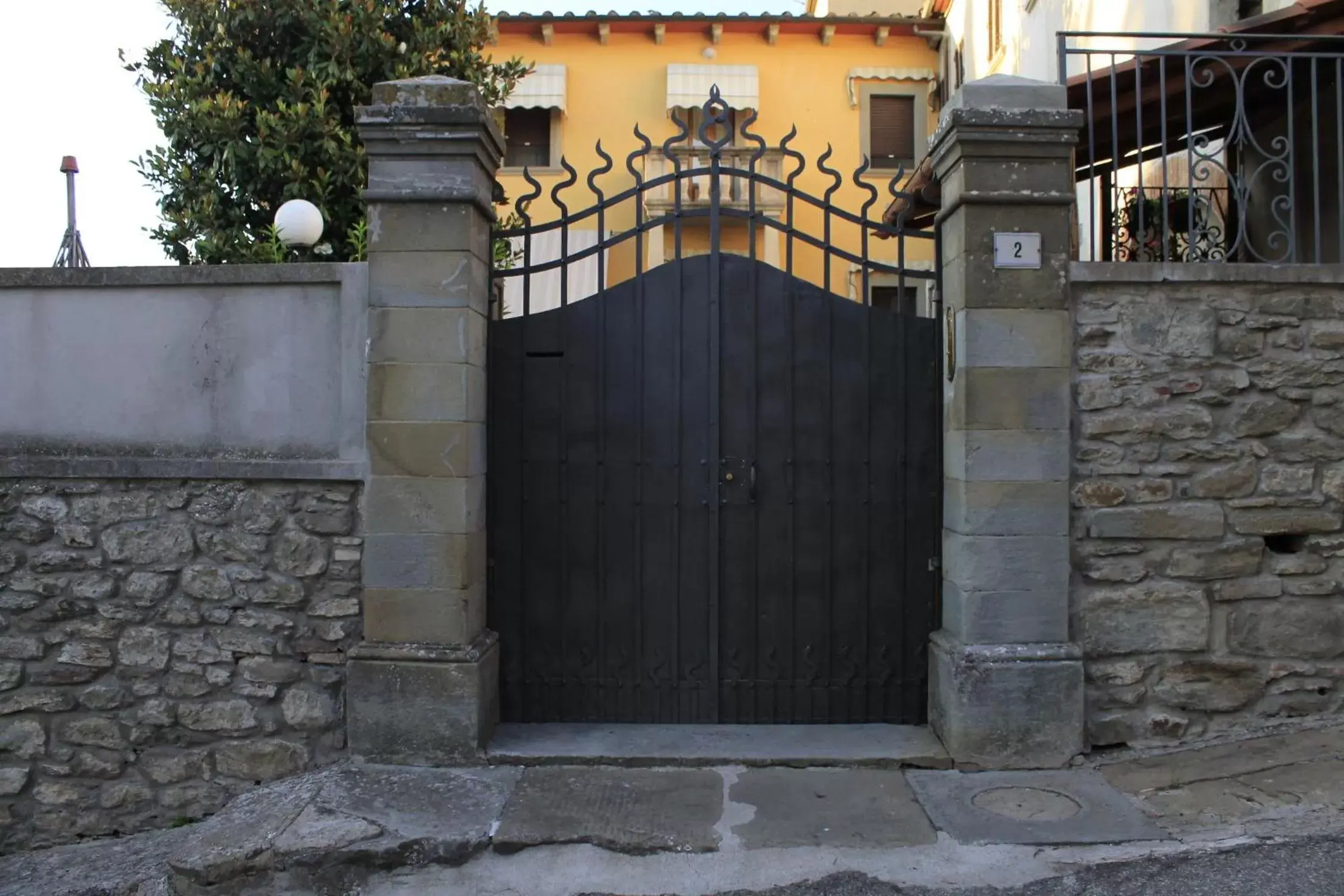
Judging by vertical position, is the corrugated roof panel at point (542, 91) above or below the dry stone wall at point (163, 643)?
above

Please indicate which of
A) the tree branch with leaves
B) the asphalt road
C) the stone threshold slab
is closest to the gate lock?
the stone threshold slab

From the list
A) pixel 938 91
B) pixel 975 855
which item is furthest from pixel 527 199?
pixel 938 91

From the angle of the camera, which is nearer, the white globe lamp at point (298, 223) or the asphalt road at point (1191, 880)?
the asphalt road at point (1191, 880)

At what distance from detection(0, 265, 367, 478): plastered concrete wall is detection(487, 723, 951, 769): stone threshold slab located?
140 cm

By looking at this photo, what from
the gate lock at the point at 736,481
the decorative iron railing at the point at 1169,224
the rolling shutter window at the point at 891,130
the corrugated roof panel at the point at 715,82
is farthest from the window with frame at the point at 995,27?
the gate lock at the point at 736,481

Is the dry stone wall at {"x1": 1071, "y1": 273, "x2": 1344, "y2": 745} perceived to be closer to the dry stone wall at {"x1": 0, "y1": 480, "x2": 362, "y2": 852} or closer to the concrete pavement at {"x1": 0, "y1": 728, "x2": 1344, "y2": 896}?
the concrete pavement at {"x1": 0, "y1": 728, "x2": 1344, "y2": 896}

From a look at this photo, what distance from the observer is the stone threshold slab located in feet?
14.2

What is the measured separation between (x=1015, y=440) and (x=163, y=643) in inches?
149

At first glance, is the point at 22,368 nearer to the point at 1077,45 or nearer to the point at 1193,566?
the point at 1193,566

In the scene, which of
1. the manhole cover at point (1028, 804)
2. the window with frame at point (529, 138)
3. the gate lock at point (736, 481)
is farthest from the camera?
the window with frame at point (529, 138)

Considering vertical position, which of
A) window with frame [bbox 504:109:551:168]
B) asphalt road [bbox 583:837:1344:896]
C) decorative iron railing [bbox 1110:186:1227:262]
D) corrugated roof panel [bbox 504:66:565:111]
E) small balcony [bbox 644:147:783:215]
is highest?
corrugated roof panel [bbox 504:66:565:111]

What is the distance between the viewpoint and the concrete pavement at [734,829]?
3.48 m

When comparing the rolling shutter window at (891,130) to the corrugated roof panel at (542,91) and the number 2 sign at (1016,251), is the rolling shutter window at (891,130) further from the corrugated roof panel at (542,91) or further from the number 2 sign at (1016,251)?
the number 2 sign at (1016,251)

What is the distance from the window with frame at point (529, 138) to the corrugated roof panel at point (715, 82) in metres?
1.98
